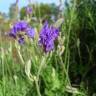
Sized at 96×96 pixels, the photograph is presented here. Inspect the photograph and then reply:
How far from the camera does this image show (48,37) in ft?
7.30

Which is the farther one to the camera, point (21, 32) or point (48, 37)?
point (21, 32)

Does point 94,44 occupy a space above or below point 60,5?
below

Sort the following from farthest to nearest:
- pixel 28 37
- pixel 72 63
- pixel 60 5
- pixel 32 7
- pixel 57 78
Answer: pixel 32 7, pixel 72 63, pixel 60 5, pixel 57 78, pixel 28 37

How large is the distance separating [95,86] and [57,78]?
0.44 m

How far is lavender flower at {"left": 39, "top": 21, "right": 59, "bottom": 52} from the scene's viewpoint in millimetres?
2092

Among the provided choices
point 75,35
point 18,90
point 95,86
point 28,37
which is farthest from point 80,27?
point 28,37

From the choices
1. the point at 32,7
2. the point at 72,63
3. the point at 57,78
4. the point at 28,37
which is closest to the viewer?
the point at 28,37

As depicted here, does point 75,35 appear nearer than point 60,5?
No

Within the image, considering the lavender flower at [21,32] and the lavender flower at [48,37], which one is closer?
the lavender flower at [48,37]

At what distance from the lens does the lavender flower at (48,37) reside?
2.09 meters

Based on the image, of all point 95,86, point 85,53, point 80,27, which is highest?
point 80,27

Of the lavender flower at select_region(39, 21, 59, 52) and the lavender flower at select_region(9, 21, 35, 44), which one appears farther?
the lavender flower at select_region(9, 21, 35, 44)

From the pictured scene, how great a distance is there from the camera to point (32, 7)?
3.59 meters

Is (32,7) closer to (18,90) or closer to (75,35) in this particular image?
(75,35)
